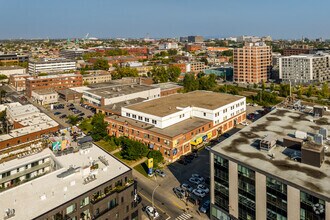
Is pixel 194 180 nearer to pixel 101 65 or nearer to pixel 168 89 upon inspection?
pixel 168 89

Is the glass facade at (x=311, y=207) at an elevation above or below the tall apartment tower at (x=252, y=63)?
below

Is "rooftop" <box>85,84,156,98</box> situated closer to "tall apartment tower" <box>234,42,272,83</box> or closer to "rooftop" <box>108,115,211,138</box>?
"rooftop" <box>108,115,211,138</box>

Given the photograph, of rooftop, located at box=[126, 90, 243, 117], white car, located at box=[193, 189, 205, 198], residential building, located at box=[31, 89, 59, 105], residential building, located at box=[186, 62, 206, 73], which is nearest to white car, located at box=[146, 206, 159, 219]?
white car, located at box=[193, 189, 205, 198]

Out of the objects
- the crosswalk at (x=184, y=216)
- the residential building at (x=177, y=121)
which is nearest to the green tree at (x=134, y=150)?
the residential building at (x=177, y=121)

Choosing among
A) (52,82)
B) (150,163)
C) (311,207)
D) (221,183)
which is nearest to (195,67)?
(52,82)

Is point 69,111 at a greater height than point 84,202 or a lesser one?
greater

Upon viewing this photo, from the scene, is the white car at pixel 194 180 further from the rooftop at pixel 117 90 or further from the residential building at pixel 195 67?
the residential building at pixel 195 67

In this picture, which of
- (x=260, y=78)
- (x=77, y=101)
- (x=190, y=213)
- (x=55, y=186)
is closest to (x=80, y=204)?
(x=55, y=186)

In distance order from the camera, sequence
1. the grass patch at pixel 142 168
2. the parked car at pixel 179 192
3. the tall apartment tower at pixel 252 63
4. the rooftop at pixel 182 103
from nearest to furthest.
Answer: the parked car at pixel 179 192
the grass patch at pixel 142 168
the rooftop at pixel 182 103
the tall apartment tower at pixel 252 63

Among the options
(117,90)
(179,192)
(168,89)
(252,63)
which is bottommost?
(179,192)
